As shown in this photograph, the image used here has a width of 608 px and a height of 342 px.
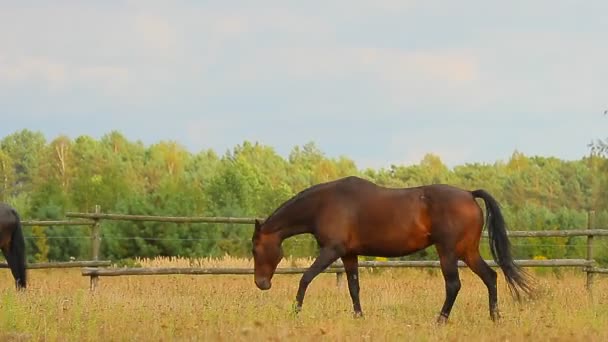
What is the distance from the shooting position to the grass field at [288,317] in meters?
8.06

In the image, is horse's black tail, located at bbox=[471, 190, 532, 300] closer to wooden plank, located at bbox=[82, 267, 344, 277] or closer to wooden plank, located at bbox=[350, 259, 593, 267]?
wooden plank, located at bbox=[350, 259, 593, 267]

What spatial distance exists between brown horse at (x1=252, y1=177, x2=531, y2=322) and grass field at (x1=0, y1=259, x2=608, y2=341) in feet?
1.50

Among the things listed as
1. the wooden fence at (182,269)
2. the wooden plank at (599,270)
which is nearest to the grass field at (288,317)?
the wooden fence at (182,269)

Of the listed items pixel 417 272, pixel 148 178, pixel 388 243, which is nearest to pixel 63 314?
pixel 388 243

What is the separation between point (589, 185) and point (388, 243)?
43.8m

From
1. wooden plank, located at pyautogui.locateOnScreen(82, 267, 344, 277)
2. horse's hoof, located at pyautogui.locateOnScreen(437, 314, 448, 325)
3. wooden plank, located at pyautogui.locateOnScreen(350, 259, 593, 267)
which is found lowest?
horse's hoof, located at pyautogui.locateOnScreen(437, 314, 448, 325)

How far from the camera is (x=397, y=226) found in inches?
406

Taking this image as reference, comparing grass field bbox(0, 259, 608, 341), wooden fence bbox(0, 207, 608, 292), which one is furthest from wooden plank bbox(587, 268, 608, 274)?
grass field bbox(0, 259, 608, 341)

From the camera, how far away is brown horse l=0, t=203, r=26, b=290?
14.1m

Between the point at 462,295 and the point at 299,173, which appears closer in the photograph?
the point at 462,295

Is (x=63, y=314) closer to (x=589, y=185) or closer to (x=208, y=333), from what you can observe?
(x=208, y=333)

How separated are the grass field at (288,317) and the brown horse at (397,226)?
1.50 feet

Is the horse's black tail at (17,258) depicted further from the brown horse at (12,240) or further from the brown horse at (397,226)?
the brown horse at (397,226)

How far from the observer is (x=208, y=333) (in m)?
7.97
